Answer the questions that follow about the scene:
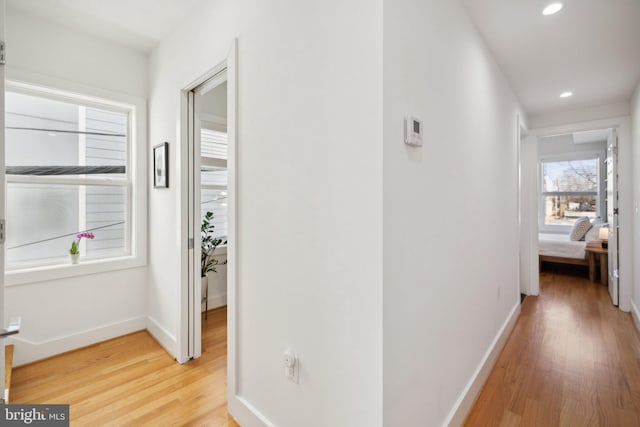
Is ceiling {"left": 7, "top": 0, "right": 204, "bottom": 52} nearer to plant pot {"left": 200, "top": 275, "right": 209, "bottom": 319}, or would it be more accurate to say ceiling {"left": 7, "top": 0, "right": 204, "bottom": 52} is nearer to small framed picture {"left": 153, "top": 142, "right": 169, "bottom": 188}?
small framed picture {"left": 153, "top": 142, "right": 169, "bottom": 188}

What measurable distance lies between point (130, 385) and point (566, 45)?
13.0ft

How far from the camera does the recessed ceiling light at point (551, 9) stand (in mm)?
1848

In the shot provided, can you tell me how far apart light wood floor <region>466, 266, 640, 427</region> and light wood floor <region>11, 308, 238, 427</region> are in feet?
5.40

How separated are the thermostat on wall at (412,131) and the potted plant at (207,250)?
8.43ft

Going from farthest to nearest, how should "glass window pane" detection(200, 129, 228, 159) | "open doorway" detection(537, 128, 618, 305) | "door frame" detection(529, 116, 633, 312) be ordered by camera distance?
"open doorway" detection(537, 128, 618, 305)
"door frame" detection(529, 116, 633, 312)
"glass window pane" detection(200, 129, 228, 159)

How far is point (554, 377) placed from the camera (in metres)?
2.21

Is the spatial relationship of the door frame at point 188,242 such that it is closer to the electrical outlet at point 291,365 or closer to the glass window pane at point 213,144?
the glass window pane at point 213,144

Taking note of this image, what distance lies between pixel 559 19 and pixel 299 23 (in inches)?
71.0

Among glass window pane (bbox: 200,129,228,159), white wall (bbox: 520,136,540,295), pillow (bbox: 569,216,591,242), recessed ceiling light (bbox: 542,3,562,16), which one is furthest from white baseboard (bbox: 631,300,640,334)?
glass window pane (bbox: 200,129,228,159)

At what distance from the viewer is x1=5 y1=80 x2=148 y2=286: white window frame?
237 centimetres

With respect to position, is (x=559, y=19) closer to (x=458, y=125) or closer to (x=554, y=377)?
(x=458, y=125)

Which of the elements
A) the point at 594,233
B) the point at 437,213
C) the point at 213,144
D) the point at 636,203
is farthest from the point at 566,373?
the point at 594,233

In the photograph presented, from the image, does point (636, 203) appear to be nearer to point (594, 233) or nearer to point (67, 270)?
point (594, 233)

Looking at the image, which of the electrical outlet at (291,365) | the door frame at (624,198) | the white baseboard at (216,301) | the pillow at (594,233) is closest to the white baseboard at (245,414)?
the electrical outlet at (291,365)
